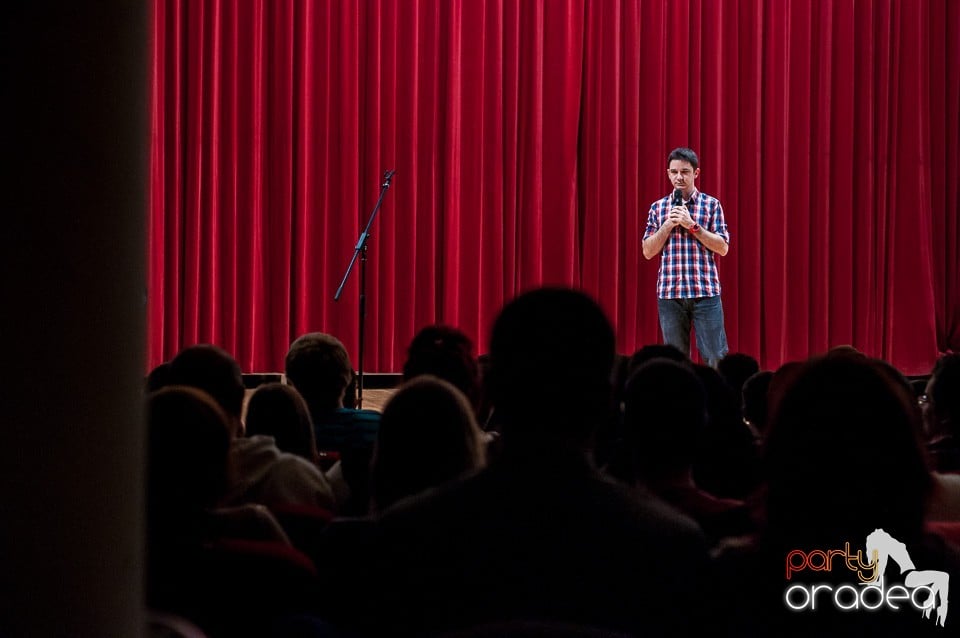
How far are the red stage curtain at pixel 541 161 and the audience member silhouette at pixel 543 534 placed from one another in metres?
6.04

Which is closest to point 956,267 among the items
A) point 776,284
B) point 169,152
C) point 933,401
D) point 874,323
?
point 874,323

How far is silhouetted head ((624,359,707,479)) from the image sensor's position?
2.04m

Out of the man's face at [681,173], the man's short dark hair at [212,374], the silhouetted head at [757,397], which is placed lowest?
the silhouetted head at [757,397]

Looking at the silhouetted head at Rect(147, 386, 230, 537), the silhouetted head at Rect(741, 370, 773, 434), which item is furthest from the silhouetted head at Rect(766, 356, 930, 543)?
the silhouetted head at Rect(741, 370, 773, 434)

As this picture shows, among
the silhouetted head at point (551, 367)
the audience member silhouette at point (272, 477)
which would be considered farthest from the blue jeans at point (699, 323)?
the silhouetted head at point (551, 367)

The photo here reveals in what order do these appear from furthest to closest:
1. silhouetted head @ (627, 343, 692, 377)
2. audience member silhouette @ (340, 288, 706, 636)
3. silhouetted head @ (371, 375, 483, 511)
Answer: silhouetted head @ (627, 343, 692, 377) → silhouetted head @ (371, 375, 483, 511) → audience member silhouette @ (340, 288, 706, 636)

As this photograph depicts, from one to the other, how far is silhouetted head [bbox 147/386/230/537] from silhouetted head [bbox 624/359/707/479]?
2.44ft

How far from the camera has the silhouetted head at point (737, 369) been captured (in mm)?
3730

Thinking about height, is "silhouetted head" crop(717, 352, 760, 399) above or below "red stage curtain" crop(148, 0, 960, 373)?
below

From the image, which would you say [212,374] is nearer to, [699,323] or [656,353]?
[656,353]

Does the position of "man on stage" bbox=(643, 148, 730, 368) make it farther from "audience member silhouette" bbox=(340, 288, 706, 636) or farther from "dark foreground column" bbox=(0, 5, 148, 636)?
"dark foreground column" bbox=(0, 5, 148, 636)

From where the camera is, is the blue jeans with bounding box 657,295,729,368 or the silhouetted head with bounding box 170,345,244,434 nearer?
the silhouetted head with bounding box 170,345,244,434

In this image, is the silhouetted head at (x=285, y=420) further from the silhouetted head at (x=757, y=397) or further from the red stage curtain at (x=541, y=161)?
the red stage curtain at (x=541, y=161)

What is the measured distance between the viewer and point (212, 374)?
2689 millimetres
